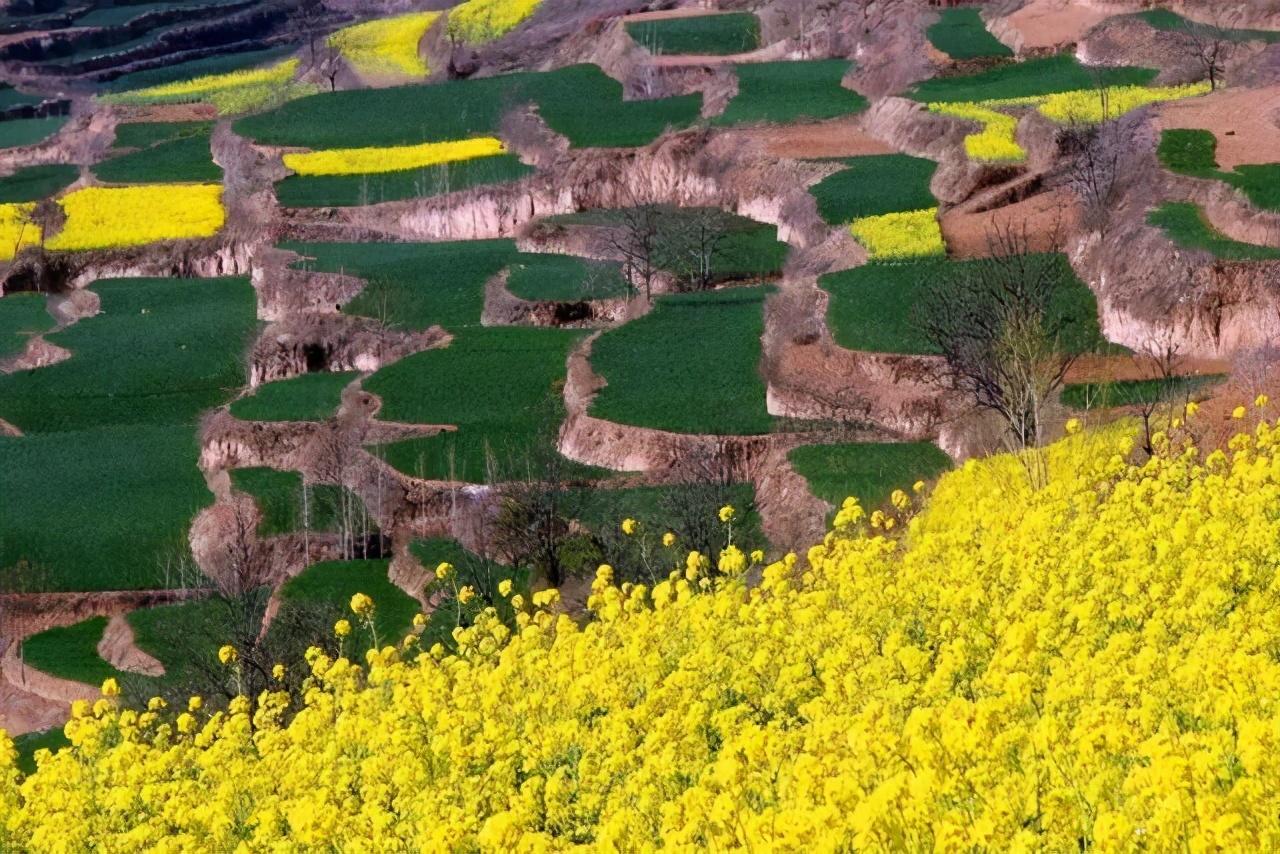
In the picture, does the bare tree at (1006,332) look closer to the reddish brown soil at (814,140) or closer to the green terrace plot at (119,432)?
the green terrace plot at (119,432)

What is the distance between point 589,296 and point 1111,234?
53.3ft

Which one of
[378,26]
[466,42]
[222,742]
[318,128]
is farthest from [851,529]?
[378,26]

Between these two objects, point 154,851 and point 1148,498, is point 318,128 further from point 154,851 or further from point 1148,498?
point 154,851

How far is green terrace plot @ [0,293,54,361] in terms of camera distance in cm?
6153

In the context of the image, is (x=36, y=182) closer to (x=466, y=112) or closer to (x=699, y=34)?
(x=466, y=112)

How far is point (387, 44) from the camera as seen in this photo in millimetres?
103812

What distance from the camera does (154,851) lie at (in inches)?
658

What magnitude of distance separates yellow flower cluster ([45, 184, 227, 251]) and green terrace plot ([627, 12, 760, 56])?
1779cm

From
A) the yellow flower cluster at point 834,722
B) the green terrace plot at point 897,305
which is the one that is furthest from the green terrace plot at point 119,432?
the yellow flower cluster at point 834,722

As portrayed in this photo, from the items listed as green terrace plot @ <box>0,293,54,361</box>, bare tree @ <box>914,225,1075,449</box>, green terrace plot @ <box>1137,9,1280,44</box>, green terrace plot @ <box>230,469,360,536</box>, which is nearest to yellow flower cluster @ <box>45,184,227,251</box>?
green terrace plot @ <box>0,293,54,361</box>

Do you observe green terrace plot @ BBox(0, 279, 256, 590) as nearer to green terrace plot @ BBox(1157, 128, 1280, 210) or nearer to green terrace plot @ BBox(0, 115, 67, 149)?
green terrace plot @ BBox(1157, 128, 1280, 210)

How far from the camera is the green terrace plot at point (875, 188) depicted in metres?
55.2

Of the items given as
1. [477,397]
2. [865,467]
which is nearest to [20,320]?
[477,397]

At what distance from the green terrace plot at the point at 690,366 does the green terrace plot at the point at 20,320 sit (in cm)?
1949
